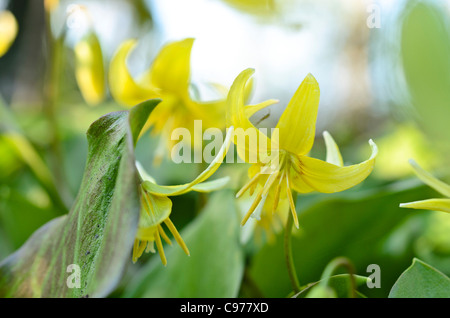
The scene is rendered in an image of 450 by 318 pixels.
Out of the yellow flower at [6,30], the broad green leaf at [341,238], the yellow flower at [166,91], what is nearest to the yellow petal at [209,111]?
the yellow flower at [166,91]

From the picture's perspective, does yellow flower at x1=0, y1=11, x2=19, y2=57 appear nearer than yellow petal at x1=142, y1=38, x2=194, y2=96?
No

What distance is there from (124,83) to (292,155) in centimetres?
30

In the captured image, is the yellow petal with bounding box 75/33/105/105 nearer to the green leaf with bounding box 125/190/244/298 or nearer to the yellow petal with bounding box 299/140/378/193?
the green leaf with bounding box 125/190/244/298

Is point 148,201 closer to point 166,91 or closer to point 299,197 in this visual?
point 166,91

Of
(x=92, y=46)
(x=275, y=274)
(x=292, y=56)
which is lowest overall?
(x=275, y=274)

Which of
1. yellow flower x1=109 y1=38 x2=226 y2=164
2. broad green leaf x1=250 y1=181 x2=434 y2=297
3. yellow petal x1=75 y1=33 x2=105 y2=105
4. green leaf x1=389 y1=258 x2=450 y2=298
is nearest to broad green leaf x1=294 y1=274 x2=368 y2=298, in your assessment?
green leaf x1=389 y1=258 x2=450 y2=298

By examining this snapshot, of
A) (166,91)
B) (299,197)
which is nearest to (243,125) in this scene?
(166,91)

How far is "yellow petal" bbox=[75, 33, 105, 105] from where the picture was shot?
60 cm

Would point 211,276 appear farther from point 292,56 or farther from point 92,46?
point 292,56

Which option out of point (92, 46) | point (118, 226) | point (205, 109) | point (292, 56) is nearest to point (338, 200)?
point (205, 109)

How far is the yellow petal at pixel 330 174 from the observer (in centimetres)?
26

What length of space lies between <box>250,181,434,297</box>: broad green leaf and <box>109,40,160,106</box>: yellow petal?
252 mm
